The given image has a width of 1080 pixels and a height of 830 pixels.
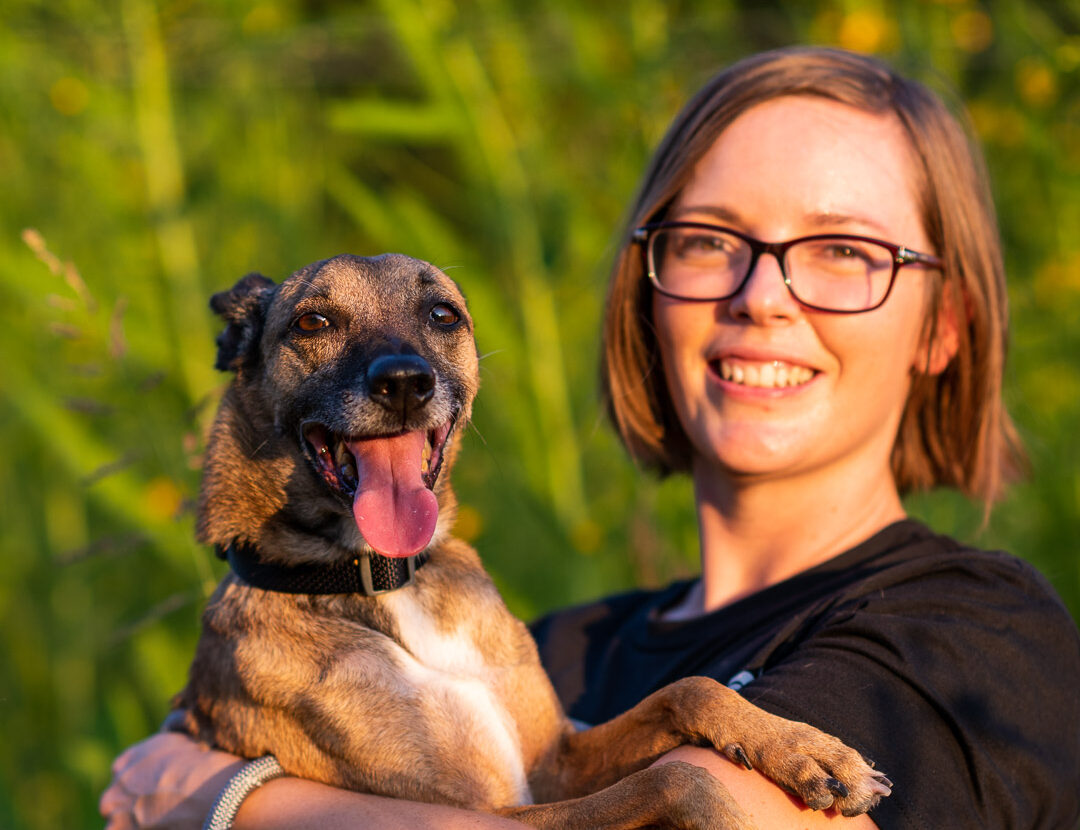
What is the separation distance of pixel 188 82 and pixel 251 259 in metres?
1.35

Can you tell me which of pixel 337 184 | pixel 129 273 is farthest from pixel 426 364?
pixel 129 273

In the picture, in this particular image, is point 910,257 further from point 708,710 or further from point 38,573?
point 38,573

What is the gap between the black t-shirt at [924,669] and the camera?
1.87 metres

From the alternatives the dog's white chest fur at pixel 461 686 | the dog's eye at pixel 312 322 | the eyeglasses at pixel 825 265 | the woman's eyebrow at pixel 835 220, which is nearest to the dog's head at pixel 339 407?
the dog's eye at pixel 312 322

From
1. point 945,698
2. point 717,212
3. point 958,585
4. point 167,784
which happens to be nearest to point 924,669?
point 945,698

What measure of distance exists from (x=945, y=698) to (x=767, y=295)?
3.45ft

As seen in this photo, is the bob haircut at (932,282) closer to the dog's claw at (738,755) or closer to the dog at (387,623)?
the dog at (387,623)

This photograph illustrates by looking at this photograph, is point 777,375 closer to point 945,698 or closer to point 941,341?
point 941,341

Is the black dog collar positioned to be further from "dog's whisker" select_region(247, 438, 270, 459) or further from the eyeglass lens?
the eyeglass lens

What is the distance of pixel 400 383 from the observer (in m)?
2.13

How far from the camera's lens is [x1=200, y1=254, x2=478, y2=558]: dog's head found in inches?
84.8

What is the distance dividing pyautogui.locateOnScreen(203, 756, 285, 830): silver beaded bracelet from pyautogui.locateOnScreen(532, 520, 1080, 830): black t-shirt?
927mm

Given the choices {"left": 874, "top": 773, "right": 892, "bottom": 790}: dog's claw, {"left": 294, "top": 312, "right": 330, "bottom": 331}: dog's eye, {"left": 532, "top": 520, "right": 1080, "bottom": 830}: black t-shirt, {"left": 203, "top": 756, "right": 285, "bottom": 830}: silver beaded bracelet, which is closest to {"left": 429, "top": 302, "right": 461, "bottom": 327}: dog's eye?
{"left": 294, "top": 312, "right": 330, "bottom": 331}: dog's eye

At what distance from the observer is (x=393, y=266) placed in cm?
253
